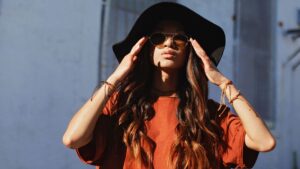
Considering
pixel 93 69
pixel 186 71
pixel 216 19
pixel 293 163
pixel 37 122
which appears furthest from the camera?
pixel 293 163

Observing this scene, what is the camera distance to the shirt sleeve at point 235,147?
79.9 inches

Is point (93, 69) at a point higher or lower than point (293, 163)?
higher

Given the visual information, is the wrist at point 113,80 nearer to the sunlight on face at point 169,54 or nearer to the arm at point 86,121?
the arm at point 86,121

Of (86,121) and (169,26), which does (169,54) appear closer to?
(169,26)

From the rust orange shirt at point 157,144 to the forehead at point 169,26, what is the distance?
0.38m

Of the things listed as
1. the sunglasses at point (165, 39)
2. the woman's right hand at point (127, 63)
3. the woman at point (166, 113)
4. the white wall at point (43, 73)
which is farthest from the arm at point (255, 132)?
the white wall at point (43, 73)

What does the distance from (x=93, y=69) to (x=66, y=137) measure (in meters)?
3.01

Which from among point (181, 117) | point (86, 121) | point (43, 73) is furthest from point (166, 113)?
point (43, 73)

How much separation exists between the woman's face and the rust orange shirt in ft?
0.68

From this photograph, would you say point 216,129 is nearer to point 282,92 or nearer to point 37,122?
point 37,122

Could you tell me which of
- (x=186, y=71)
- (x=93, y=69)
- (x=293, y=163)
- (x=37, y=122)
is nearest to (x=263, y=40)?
(x=293, y=163)

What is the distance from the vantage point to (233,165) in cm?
207

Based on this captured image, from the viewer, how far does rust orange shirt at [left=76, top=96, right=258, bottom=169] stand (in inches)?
79.9

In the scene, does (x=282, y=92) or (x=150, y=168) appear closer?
(x=150, y=168)
